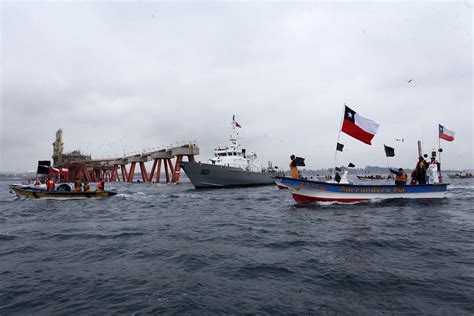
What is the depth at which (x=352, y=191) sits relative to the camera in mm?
15625

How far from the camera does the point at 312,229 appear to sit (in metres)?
9.96

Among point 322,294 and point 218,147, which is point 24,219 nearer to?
point 322,294

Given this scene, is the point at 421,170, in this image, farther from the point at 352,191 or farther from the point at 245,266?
the point at 245,266

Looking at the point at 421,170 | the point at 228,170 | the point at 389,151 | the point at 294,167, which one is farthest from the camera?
the point at 228,170

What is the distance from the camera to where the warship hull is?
33562mm

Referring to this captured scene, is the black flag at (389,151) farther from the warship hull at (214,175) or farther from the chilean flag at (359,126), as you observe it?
the warship hull at (214,175)

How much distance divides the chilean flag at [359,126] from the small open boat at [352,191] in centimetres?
296

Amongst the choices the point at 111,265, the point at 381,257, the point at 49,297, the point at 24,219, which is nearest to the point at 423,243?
the point at 381,257

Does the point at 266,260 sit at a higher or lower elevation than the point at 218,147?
lower

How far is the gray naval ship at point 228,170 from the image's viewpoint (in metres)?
33.8

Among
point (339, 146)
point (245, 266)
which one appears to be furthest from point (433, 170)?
point (245, 266)

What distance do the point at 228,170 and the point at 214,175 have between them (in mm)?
1953

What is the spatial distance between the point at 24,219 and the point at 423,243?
17.6 metres

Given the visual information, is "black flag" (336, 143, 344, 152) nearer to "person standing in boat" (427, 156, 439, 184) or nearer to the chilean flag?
the chilean flag
